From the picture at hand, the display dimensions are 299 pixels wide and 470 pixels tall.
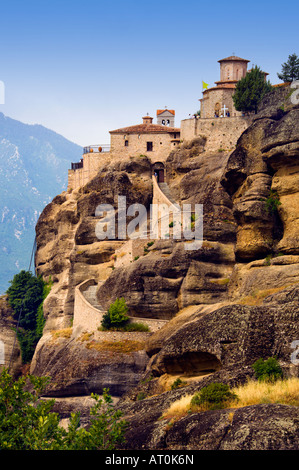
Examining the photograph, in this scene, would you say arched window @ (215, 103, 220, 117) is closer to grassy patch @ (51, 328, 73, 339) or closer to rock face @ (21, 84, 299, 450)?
rock face @ (21, 84, 299, 450)

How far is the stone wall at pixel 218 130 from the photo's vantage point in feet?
232

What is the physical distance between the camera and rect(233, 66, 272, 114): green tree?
71.8 m

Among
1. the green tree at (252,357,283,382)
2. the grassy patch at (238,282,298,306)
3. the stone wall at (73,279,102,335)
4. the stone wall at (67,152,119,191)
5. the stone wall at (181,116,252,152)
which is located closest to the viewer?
the green tree at (252,357,283,382)

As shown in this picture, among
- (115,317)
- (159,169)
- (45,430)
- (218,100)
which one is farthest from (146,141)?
(45,430)

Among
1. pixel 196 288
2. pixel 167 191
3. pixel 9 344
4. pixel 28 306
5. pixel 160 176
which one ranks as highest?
pixel 160 176

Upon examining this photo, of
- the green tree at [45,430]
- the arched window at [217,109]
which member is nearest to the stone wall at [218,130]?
the arched window at [217,109]

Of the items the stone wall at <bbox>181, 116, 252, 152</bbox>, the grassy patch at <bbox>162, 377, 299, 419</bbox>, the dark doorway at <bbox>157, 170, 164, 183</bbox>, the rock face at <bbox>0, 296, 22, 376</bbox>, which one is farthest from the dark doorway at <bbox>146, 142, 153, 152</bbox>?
the grassy patch at <bbox>162, 377, 299, 419</bbox>

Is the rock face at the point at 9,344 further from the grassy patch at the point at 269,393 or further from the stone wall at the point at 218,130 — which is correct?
the grassy patch at the point at 269,393

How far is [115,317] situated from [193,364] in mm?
20347

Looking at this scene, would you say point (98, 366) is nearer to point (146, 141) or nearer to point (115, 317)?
point (115, 317)

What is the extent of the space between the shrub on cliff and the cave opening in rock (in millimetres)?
18007

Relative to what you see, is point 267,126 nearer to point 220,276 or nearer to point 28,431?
point 220,276

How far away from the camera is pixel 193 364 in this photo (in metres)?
36.3
